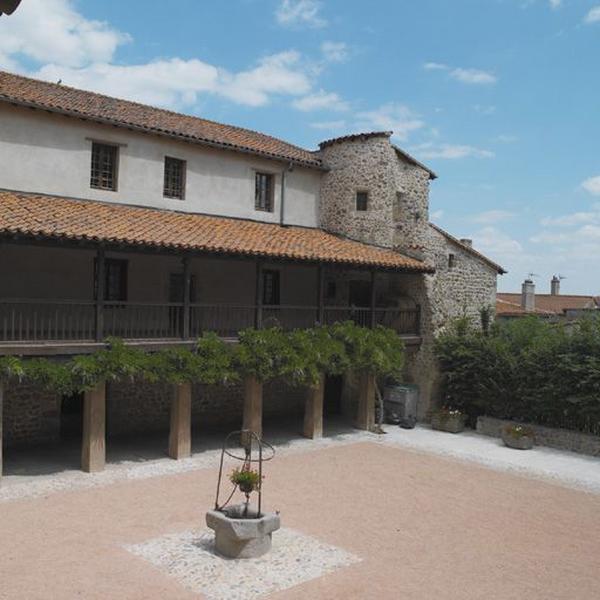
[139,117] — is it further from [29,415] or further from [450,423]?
[450,423]

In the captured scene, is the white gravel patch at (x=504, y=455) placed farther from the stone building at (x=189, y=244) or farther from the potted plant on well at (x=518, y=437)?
the stone building at (x=189, y=244)

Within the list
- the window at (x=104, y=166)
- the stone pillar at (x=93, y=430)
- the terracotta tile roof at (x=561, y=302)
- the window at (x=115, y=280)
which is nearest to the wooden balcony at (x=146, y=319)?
the window at (x=115, y=280)

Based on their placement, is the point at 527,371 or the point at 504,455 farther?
the point at 527,371

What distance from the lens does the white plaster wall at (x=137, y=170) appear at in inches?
682

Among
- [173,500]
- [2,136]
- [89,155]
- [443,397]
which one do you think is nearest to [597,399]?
[443,397]

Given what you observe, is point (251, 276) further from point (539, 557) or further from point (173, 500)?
point (539, 557)

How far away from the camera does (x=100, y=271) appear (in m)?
15.1

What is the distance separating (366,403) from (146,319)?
7.76m

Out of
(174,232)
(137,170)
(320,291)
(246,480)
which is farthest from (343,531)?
(137,170)

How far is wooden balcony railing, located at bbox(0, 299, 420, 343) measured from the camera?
15477mm

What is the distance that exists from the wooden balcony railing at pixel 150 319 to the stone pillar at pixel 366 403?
205 cm

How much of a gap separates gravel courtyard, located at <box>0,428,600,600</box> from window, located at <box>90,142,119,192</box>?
27.0ft

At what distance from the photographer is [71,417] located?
1908 cm

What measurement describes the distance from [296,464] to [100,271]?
693 centimetres
